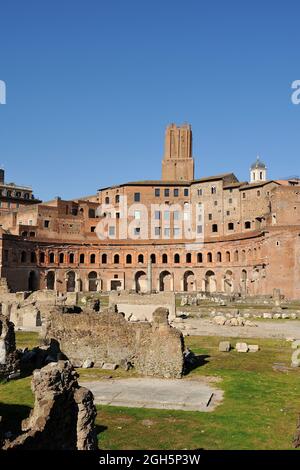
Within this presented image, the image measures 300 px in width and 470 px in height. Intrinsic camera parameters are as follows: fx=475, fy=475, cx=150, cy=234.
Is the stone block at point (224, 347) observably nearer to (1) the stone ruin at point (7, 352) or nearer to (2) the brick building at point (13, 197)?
(1) the stone ruin at point (7, 352)

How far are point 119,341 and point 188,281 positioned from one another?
55738 mm

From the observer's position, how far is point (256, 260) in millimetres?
61125

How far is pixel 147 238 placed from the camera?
248 feet

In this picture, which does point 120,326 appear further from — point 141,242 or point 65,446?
point 141,242

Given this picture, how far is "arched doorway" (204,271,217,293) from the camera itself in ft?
230

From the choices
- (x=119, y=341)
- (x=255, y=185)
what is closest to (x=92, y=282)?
(x=255, y=185)

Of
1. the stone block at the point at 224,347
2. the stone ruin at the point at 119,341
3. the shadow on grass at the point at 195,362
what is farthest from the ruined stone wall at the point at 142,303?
the stone ruin at the point at 119,341

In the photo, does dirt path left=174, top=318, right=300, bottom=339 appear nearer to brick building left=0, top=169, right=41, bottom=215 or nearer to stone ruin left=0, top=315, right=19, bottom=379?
stone ruin left=0, top=315, right=19, bottom=379

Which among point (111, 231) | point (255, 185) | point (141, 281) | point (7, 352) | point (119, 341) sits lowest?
point (7, 352)

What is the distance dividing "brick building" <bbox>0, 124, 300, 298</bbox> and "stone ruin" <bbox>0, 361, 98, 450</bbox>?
53.3 meters

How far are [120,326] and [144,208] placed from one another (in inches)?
2289

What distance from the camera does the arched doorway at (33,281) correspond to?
6981 centimetres

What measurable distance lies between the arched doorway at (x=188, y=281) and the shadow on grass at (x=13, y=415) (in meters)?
60.3

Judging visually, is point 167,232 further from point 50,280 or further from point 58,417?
point 58,417
